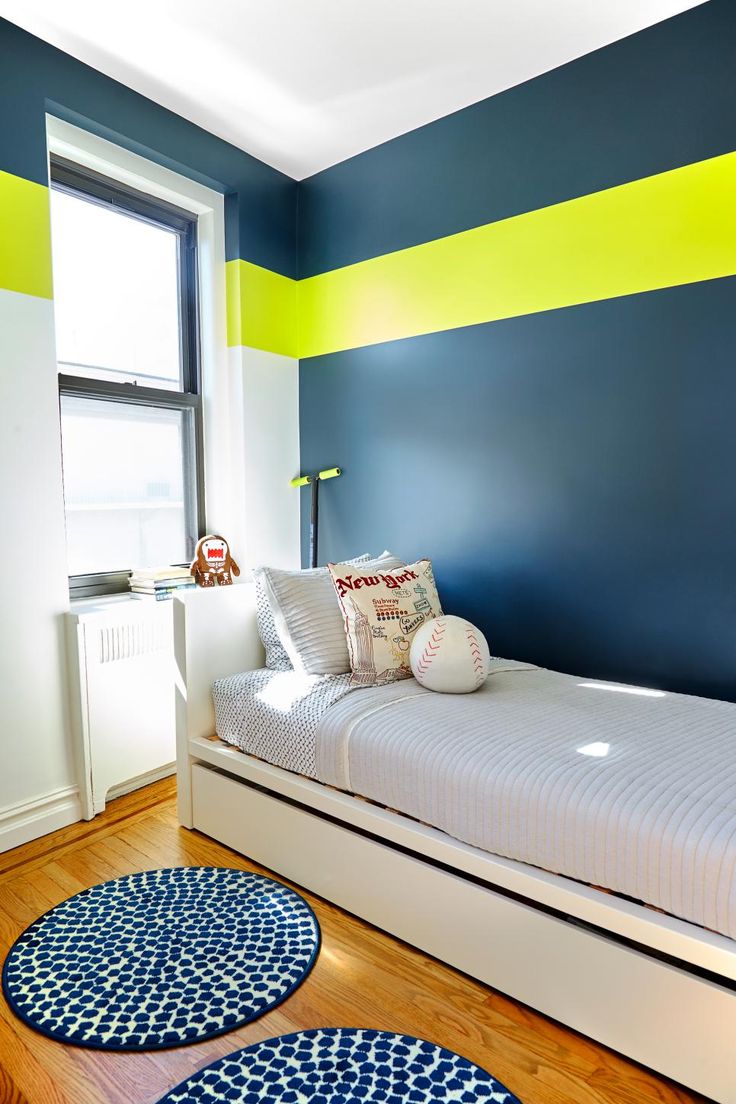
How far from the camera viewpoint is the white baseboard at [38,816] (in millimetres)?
2229

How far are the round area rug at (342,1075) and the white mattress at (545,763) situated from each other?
1.38ft

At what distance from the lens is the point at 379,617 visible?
2.22m

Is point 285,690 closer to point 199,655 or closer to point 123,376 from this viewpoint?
point 199,655

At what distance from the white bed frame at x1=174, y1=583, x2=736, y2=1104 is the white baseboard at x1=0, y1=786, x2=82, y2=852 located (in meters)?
0.42

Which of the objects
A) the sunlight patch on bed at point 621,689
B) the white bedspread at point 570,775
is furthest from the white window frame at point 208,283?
the sunlight patch on bed at point 621,689

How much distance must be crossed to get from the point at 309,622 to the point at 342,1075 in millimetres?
1251

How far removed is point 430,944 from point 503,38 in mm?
2765

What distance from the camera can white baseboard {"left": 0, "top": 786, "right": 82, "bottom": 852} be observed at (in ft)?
7.31

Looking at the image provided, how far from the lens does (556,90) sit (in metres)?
2.40

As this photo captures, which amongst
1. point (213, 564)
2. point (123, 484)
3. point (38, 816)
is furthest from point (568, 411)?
point (38, 816)

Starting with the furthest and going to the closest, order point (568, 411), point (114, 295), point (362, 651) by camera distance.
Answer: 1. point (114, 295)
2. point (568, 411)
3. point (362, 651)

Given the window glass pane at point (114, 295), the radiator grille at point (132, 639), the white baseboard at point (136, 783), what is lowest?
the white baseboard at point (136, 783)

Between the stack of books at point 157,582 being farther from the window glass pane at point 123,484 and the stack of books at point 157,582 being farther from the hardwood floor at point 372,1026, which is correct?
the hardwood floor at point 372,1026

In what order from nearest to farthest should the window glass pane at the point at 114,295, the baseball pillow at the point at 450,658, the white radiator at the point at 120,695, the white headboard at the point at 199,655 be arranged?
the baseball pillow at the point at 450,658 → the white headboard at the point at 199,655 → the white radiator at the point at 120,695 → the window glass pane at the point at 114,295
